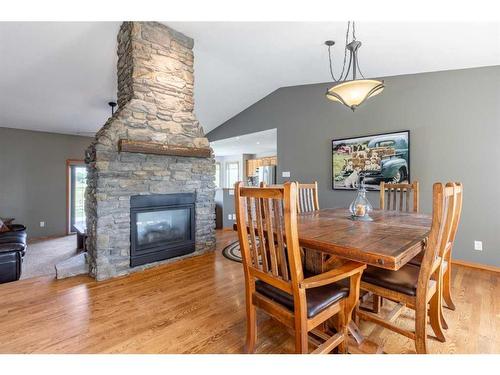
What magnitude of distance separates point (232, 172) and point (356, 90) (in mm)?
7761

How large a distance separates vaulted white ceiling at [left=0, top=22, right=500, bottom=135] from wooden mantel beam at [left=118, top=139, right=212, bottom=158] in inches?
53.6

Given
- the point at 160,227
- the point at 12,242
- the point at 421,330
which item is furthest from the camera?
the point at 12,242

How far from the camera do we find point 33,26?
254cm

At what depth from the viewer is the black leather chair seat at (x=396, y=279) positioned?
1.45m

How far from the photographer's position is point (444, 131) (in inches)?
126

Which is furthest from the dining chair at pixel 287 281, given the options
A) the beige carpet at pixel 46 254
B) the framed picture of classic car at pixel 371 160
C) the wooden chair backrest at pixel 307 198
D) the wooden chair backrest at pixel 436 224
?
the beige carpet at pixel 46 254

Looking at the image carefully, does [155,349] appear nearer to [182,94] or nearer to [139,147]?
[139,147]

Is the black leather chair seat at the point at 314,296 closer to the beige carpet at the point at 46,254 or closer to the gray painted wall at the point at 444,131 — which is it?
the gray painted wall at the point at 444,131

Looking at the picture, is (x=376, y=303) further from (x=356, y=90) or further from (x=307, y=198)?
(x=356, y=90)

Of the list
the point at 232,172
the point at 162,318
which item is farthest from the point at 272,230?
the point at 232,172

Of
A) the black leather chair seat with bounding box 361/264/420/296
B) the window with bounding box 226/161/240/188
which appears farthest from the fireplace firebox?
the window with bounding box 226/161/240/188

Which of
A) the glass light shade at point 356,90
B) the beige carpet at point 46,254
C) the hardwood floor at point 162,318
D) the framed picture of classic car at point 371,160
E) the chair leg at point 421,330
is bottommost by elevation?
the beige carpet at point 46,254

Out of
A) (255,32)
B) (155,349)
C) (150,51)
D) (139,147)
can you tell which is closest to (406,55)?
(255,32)
